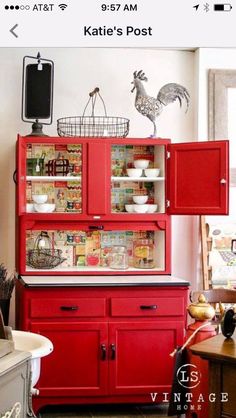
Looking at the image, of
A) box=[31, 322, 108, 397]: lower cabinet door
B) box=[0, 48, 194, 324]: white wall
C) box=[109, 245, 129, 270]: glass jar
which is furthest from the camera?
box=[0, 48, 194, 324]: white wall

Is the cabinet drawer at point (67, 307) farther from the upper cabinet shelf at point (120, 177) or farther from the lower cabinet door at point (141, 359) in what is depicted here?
the upper cabinet shelf at point (120, 177)

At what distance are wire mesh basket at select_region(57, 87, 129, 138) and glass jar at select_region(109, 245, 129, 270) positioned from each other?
0.84 m

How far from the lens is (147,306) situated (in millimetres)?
3617

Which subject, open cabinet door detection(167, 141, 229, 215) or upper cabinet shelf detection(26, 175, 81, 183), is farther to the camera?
upper cabinet shelf detection(26, 175, 81, 183)

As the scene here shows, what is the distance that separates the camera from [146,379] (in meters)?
3.62

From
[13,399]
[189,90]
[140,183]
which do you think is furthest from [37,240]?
[13,399]

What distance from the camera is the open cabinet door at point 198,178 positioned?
3775 mm

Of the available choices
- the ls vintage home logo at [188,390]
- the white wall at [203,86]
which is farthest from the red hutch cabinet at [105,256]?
the ls vintage home logo at [188,390]

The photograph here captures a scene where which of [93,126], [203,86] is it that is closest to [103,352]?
[93,126]

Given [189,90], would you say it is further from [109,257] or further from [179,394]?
[179,394]

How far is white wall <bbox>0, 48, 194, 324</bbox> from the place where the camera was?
4.32 meters

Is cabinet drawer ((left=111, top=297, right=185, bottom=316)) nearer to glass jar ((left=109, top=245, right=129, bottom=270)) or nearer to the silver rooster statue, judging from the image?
glass jar ((left=109, top=245, right=129, bottom=270))

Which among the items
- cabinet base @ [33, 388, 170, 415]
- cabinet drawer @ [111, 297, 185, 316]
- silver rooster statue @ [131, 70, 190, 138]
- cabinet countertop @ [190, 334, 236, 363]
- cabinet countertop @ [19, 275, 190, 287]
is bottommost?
cabinet base @ [33, 388, 170, 415]
